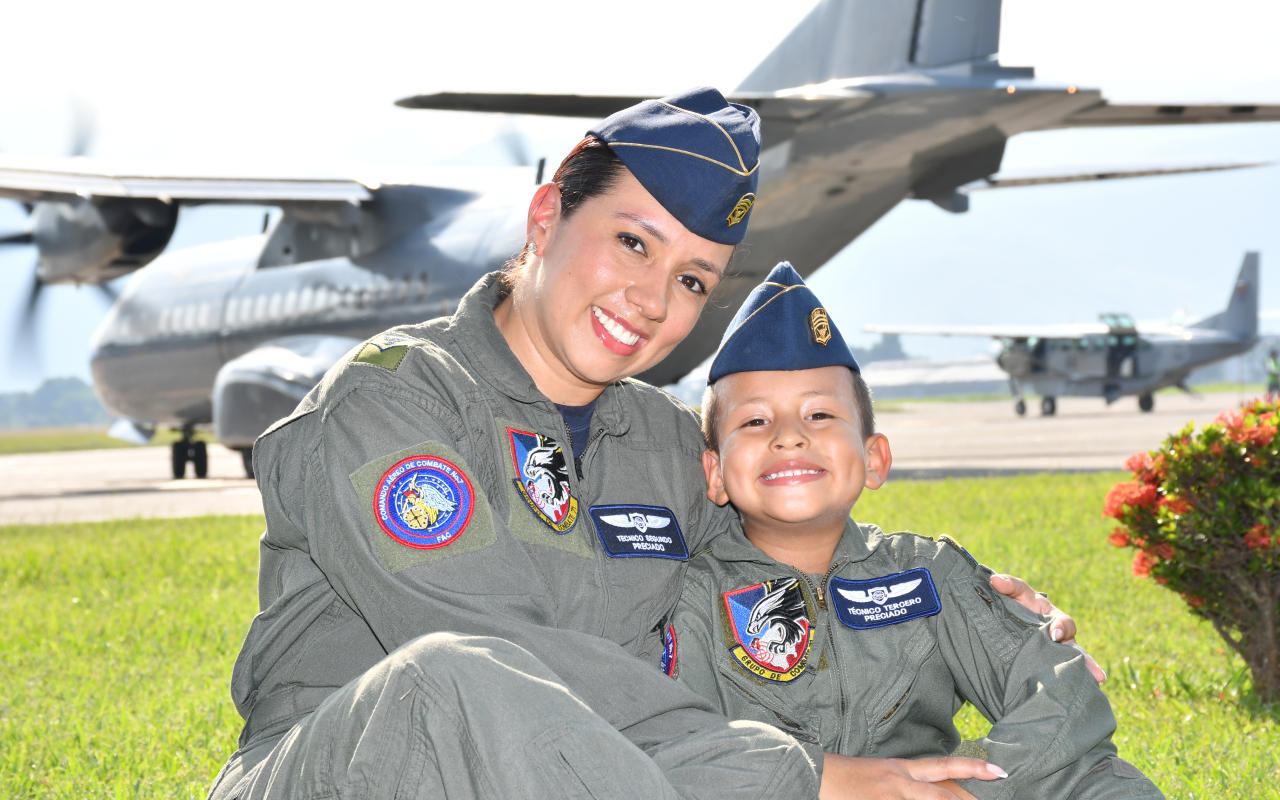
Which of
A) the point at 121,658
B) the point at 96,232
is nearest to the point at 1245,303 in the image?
the point at 96,232

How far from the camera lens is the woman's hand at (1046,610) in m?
2.20

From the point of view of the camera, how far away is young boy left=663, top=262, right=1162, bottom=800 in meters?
2.23

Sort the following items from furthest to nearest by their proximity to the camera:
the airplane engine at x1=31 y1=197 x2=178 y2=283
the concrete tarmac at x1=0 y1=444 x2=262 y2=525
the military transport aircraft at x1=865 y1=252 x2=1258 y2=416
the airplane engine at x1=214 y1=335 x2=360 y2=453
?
the military transport aircraft at x1=865 y1=252 x2=1258 y2=416 < the airplane engine at x1=31 y1=197 x2=178 y2=283 < the concrete tarmac at x1=0 y1=444 x2=262 y2=525 < the airplane engine at x1=214 y1=335 x2=360 y2=453

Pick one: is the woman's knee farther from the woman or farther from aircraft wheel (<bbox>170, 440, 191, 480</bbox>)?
aircraft wheel (<bbox>170, 440, 191, 480</bbox>)

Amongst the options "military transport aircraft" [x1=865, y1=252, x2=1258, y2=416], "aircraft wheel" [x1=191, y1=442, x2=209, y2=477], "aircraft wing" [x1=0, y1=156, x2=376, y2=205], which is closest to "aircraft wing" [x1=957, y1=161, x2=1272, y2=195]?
"aircraft wing" [x1=0, y1=156, x2=376, y2=205]

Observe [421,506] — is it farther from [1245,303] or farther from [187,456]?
[1245,303]

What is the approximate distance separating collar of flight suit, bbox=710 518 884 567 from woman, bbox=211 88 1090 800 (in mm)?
102

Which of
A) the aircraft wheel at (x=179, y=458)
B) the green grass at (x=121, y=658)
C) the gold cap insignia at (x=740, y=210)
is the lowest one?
the aircraft wheel at (x=179, y=458)

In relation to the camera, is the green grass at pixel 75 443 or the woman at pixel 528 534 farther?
the green grass at pixel 75 443

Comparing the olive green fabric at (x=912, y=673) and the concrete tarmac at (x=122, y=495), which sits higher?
the olive green fabric at (x=912, y=673)

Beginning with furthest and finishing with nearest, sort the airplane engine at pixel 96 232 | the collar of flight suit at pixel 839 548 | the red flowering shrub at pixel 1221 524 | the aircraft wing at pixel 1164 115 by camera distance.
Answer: the airplane engine at pixel 96 232, the aircraft wing at pixel 1164 115, the red flowering shrub at pixel 1221 524, the collar of flight suit at pixel 839 548

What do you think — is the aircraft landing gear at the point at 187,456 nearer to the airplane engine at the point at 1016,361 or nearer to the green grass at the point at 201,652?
the green grass at the point at 201,652

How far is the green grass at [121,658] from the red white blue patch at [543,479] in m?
2.00

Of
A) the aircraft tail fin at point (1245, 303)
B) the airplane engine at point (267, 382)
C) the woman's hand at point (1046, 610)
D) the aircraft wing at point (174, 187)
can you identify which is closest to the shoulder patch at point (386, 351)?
the woman's hand at point (1046, 610)
